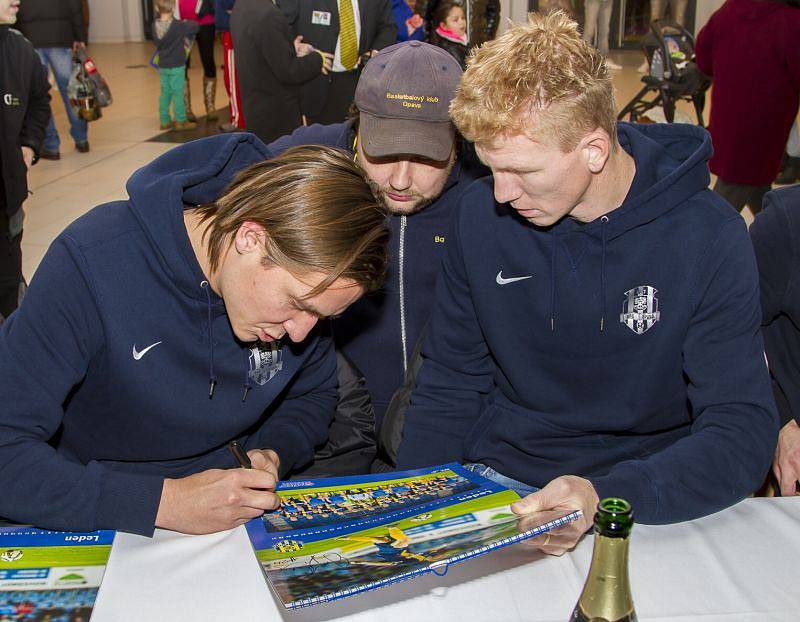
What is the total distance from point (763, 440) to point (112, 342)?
120 centimetres

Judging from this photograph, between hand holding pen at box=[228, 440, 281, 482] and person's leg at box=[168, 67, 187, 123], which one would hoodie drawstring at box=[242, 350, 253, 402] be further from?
person's leg at box=[168, 67, 187, 123]

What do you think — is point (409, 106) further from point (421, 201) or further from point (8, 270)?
point (8, 270)

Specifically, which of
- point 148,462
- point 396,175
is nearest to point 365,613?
point 148,462

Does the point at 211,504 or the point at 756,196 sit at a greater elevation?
the point at 211,504

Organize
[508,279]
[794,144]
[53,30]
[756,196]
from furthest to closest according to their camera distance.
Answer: [53,30]
[794,144]
[756,196]
[508,279]

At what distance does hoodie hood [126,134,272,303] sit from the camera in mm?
1609

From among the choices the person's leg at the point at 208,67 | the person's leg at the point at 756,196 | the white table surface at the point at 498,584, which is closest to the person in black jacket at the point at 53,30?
the person's leg at the point at 208,67

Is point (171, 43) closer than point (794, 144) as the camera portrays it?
No

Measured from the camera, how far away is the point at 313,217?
4.91 ft

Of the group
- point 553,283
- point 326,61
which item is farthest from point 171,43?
point 553,283

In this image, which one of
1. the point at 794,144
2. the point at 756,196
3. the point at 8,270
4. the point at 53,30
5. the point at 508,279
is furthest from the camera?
the point at 53,30

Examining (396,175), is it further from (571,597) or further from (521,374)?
(571,597)

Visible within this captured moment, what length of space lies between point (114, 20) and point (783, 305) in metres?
14.5

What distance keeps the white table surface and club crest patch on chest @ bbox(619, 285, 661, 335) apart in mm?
422
